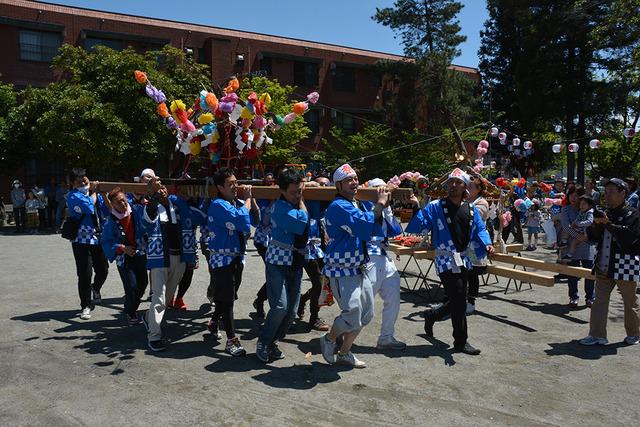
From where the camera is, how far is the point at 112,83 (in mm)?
20125

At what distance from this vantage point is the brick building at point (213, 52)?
25922 mm

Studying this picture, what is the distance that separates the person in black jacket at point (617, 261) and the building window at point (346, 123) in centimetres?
2857

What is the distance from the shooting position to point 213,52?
29.6 metres

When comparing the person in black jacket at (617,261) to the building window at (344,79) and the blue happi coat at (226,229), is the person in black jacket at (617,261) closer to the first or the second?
the blue happi coat at (226,229)

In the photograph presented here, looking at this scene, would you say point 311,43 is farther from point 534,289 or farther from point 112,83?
point 534,289

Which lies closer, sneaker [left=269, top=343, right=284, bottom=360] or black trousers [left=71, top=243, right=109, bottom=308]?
sneaker [left=269, top=343, right=284, bottom=360]

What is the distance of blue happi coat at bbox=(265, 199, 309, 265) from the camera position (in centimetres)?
514

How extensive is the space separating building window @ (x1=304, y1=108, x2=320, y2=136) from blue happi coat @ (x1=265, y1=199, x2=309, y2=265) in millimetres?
28467

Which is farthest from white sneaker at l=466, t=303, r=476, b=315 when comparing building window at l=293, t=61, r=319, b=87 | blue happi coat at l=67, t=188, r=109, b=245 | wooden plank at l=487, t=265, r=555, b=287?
building window at l=293, t=61, r=319, b=87

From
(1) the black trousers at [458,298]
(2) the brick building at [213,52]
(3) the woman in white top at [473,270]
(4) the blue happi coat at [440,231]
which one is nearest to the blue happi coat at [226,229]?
(4) the blue happi coat at [440,231]

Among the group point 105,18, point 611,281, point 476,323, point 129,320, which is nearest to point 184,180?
point 129,320

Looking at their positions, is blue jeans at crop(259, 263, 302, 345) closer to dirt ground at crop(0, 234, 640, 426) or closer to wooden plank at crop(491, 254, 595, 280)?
dirt ground at crop(0, 234, 640, 426)

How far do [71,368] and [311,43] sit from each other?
31.1m

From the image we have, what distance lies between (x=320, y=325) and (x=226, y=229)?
1.97m
